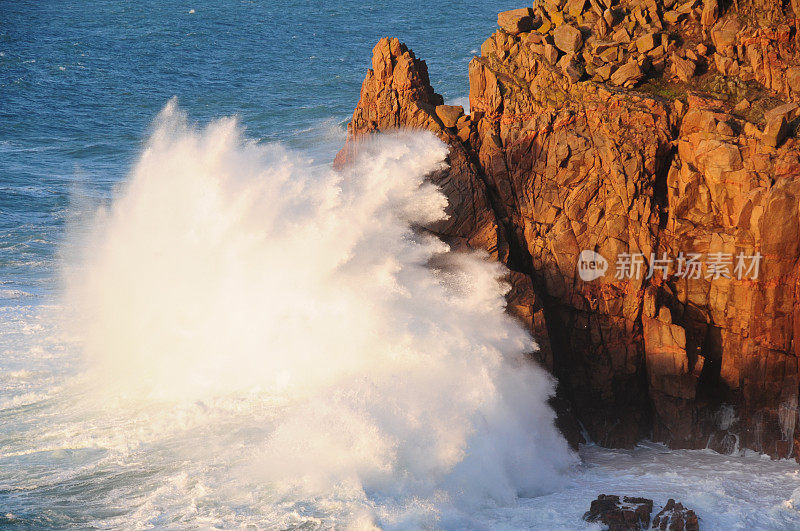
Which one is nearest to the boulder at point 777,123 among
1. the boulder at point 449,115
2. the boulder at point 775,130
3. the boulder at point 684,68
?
the boulder at point 775,130

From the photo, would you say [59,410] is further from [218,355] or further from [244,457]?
[244,457]

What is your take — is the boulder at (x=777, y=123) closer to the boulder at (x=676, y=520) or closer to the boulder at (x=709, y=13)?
the boulder at (x=709, y=13)

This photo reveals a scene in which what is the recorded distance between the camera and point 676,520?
17.4 metres

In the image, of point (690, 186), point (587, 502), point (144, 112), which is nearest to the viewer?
point (587, 502)

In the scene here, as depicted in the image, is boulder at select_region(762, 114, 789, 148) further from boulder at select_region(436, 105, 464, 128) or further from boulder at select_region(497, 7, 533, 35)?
boulder at select_region(436, 105, 464, 128)

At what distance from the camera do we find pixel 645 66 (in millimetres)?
21781

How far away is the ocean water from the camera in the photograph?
18.3 metres

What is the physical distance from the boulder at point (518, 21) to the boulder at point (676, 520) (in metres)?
12.2

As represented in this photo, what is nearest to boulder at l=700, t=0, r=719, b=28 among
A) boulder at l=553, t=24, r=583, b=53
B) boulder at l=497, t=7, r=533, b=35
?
boulder at l=553, t=24, r=583, b=53

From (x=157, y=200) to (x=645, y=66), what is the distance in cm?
1420

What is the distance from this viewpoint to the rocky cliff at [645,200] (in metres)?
20.5

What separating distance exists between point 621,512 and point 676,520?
104 cm

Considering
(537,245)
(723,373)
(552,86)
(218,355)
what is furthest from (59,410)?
(723,373)

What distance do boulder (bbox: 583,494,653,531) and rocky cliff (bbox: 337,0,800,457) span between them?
3507 mm
